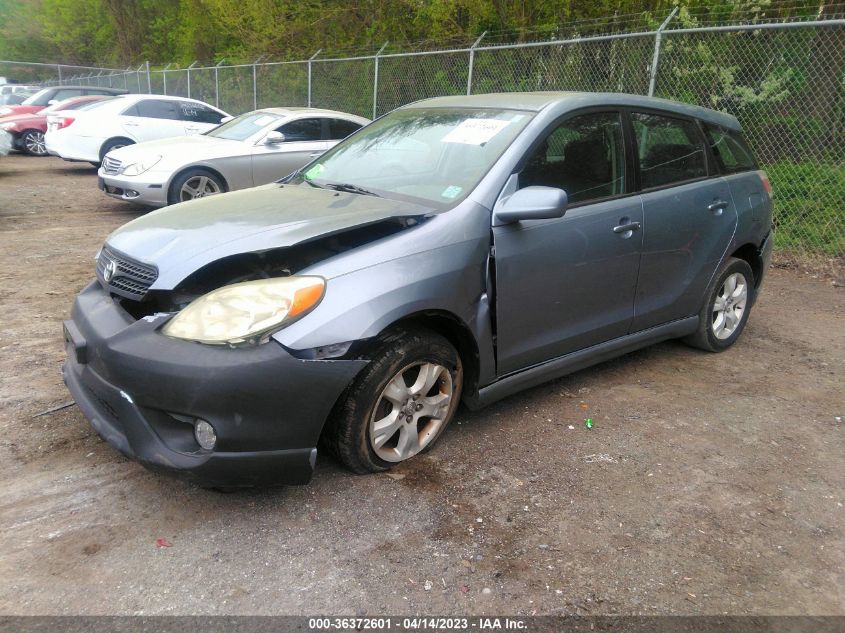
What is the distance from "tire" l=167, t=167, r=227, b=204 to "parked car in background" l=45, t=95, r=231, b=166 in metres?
4.15

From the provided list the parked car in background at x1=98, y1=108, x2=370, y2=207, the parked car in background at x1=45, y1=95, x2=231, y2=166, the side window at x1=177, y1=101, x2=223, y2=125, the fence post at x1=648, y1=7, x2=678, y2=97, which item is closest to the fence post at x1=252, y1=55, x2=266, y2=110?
the side window at x1=177, y1=101, x2=223, y2=125

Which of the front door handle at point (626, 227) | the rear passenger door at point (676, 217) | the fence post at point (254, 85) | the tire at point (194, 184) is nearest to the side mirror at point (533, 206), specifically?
the front door handle at point (626, 227)

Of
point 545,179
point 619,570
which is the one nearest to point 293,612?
point 619,570

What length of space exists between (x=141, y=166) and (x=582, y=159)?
679 cm

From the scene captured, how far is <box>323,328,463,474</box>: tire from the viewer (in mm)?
2875

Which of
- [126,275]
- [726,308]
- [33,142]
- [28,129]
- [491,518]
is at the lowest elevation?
[33,142]

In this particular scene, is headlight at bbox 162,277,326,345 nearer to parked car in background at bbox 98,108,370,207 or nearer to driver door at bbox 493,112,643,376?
driver door at bbox 493,112,643,376

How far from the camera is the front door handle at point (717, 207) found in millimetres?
4395

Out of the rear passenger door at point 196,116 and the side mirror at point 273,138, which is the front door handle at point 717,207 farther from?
the rear passenger door at point 196,116

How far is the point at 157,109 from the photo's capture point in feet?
41.8

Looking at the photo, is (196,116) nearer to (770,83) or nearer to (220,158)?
(220,158)

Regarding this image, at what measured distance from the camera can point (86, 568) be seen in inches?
97.3

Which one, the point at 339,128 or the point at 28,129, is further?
the point at 28,129

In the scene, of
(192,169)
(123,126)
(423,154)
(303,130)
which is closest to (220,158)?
(192,169)
